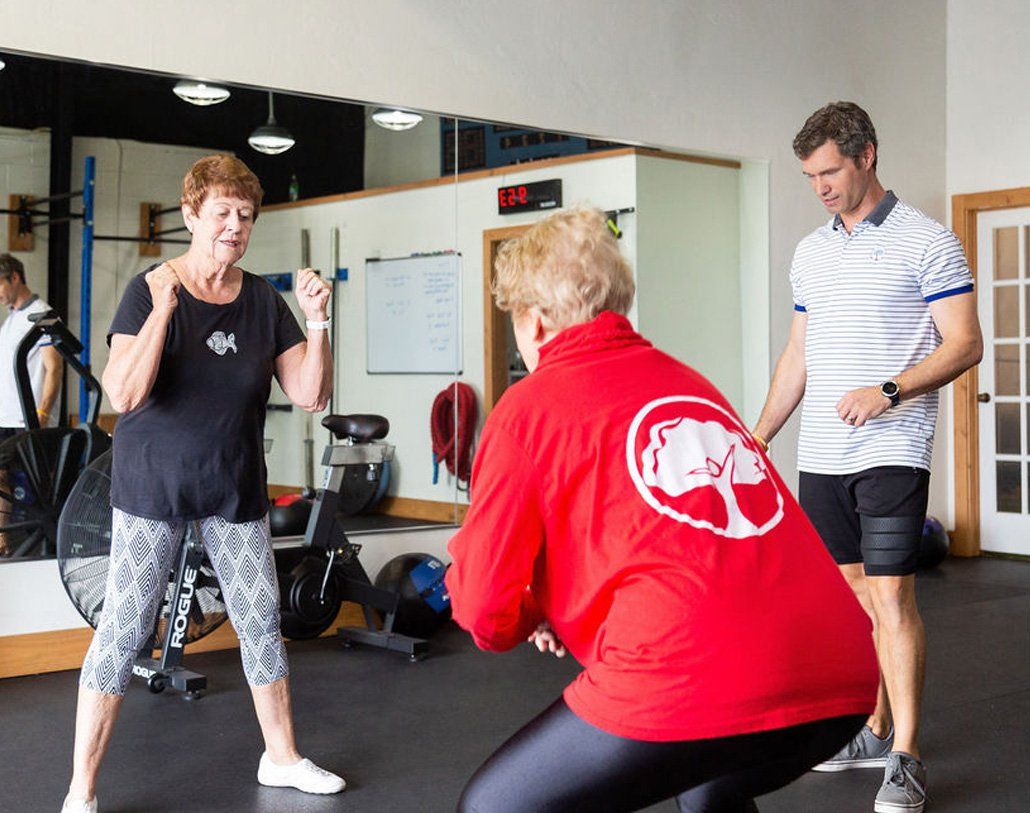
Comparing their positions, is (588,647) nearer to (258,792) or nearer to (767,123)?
(258,792)

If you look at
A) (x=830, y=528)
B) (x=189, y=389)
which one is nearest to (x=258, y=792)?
(x=189, y=389)

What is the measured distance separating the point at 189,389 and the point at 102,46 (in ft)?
6.23

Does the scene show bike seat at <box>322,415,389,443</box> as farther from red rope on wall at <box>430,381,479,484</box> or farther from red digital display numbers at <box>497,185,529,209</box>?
red digital display numbers at <box>497,185,529,209</box>

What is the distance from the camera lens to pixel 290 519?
201 inches

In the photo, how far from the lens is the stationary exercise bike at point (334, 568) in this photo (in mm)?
4465

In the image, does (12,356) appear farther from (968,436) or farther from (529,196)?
(968,436)

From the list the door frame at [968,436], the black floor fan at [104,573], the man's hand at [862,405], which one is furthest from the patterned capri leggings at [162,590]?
the door frame at [968,436]

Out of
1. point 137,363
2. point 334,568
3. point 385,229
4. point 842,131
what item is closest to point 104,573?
point 334,568

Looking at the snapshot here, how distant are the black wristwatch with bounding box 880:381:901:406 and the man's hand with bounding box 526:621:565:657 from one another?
1.47 metres

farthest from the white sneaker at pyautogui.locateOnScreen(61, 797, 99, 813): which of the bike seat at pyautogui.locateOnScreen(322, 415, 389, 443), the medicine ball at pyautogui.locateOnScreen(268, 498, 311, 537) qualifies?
the medicine ball at pyautogui.locateOnScreen(268, 498, 311, 537)

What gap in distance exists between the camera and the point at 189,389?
2764mm

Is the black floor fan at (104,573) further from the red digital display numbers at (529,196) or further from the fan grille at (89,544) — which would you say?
the red digital display numbers at (529,196)

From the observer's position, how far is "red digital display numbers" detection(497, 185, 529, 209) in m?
5.89

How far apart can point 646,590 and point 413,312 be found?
4629mm
